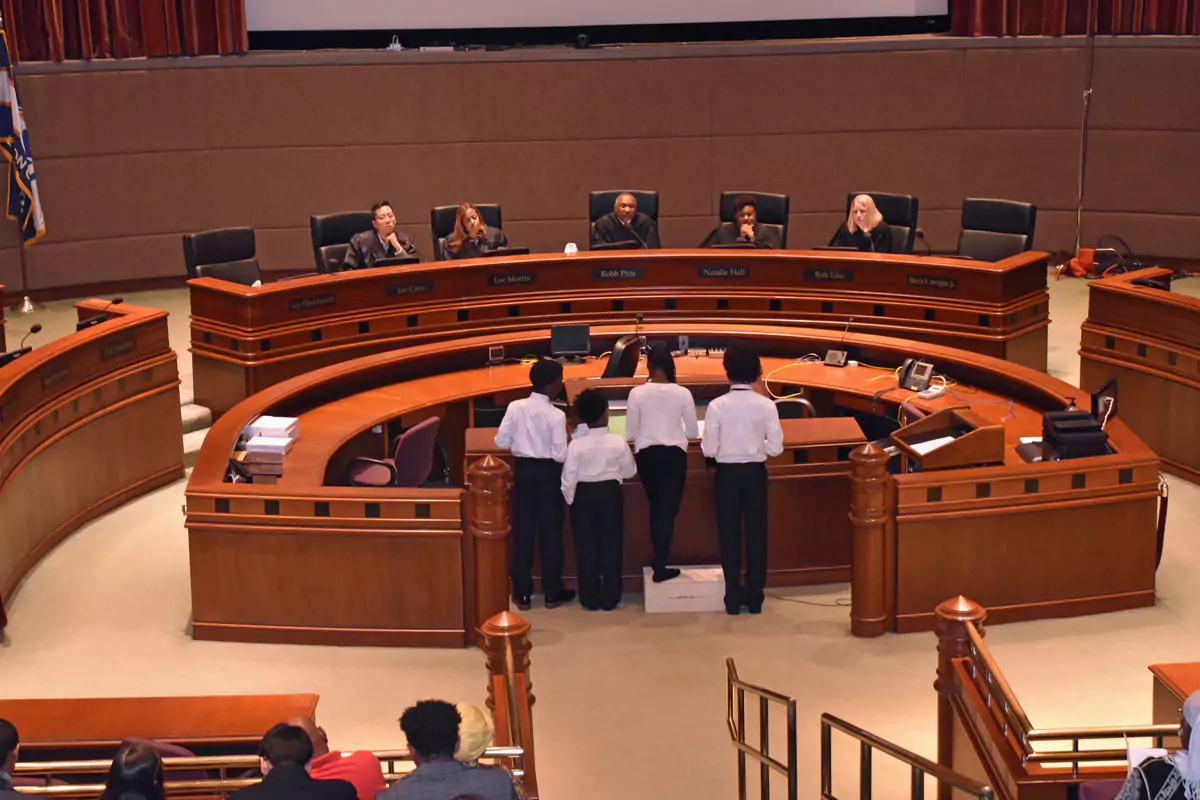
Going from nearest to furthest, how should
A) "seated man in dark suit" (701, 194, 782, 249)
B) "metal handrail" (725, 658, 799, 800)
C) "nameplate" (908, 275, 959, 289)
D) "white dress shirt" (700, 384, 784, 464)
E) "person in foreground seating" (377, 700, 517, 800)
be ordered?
"person in foreground seating" (377, 700, 517, 800)
"metal handrail" (725, 658, 799, 800)
"white dress shirt" (700, 384, 784, 464)
"nameplate" (908, 275, 959, 289)
"seated man in dark suit" (701, 194, 782, 249)

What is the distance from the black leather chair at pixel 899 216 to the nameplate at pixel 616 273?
149cm

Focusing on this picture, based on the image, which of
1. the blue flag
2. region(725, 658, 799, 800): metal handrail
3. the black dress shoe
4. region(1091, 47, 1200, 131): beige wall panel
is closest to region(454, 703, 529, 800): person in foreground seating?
region(725, 658, 799, 800): metal handrail

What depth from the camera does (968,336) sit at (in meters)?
9.56

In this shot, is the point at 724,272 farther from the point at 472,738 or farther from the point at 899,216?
the point at 472,738

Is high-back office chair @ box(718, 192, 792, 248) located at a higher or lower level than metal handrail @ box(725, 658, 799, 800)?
higher

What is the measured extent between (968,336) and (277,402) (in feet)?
13.6

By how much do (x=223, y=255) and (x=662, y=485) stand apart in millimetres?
4369

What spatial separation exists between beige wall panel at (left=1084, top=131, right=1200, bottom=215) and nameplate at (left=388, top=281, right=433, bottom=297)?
6075 mm

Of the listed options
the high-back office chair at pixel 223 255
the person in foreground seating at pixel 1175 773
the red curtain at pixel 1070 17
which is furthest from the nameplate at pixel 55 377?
the red curtain at pixel 1070 17

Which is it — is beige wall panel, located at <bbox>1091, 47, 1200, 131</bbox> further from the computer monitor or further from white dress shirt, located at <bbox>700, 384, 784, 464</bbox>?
white dress shirt, located at <bbox>700, 384, 784, 464</bbox>

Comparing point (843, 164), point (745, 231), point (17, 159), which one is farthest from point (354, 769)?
point (843, 164)

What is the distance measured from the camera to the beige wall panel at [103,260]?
12609 mm

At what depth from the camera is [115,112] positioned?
12.5 meters

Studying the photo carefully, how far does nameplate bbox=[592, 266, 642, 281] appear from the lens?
33.0ft
